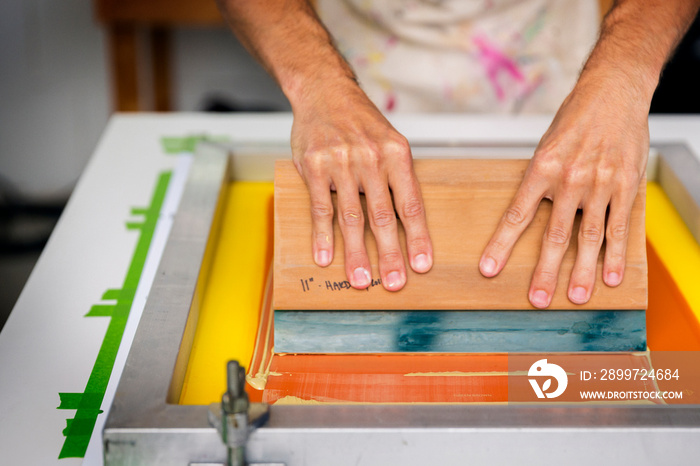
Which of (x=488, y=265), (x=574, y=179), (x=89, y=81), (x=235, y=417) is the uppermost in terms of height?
(x=89, y=81)

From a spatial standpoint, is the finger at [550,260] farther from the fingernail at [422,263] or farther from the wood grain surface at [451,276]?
the fingernail at [422,263]

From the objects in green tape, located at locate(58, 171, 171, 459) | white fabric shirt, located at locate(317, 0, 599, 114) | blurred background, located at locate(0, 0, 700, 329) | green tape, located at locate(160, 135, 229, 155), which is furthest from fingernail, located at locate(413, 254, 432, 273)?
blurred background, located at locate(0, 0, 700, 329)

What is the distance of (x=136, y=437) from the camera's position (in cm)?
58

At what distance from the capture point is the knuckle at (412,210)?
2.41 ft

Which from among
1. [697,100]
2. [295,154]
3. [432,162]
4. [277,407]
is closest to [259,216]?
[295,154]

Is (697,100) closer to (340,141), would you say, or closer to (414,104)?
(414,104)

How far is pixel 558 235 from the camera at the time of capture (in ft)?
2.37

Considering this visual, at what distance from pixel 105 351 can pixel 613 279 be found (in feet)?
1.91

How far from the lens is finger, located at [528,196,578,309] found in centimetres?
72

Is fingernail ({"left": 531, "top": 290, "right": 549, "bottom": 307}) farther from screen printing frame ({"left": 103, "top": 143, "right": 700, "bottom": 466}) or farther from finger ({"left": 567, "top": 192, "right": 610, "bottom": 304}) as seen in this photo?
screen printing frame ({"left": 103, "top": 143, "right": 700, "bottom": 466})

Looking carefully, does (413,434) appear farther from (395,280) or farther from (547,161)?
(547,161)

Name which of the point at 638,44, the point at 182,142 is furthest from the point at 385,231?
the point at 182,142

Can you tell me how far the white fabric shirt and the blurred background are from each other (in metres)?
1.11

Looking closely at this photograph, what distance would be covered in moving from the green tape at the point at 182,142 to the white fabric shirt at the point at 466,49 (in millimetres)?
353
